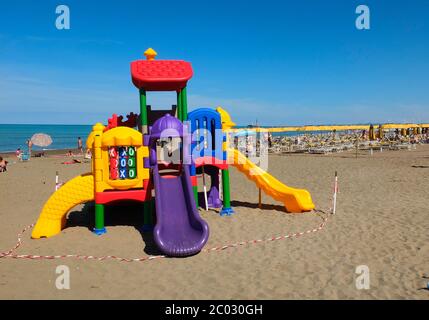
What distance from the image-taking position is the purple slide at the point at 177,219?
7504mm

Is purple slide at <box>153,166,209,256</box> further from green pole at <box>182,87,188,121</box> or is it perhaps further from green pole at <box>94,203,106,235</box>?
green pole at <box>182,87,188,121</box>

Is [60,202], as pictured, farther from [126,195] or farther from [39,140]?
[39,140]

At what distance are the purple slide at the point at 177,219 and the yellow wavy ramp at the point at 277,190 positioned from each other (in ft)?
7.43

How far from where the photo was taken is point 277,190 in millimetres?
11148

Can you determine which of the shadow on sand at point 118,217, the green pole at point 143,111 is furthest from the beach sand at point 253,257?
the green pole at point 143,111

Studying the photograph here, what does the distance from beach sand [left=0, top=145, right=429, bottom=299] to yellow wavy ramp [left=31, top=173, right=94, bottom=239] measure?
35cm

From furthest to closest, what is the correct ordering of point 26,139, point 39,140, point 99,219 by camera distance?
point 26,139 < point 39,140 < point 99,219

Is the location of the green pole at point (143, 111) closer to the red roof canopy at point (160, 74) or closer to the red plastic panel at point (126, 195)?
the red roof canopy at point (160, 74)

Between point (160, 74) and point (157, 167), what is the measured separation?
2661 millimetres

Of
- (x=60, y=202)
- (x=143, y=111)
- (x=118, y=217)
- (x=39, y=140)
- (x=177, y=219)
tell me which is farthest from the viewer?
(x=39, y=140)

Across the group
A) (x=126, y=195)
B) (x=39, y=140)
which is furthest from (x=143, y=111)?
(x=39, y=140)
